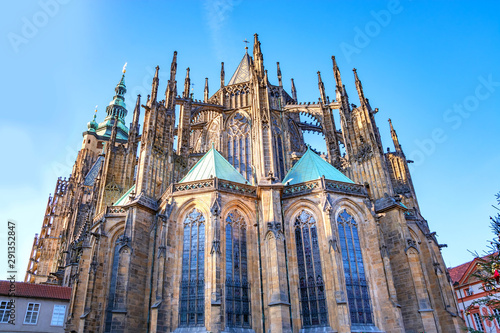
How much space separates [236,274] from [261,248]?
75.9 inches

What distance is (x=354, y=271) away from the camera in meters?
20.5

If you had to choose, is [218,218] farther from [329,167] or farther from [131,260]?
[329,167]

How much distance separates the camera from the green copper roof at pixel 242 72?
119 ft

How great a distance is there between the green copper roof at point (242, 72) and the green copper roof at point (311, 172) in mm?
13440

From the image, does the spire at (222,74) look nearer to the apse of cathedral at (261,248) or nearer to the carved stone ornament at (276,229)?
the apse of cathedral at (261,248)

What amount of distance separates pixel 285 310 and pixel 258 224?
16.6 ft

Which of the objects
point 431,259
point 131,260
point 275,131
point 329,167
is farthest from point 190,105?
point 431,259

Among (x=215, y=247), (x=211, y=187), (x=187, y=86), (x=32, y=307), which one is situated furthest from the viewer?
(x=187, y=86)

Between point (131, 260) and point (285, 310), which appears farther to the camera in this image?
point (131, 260)

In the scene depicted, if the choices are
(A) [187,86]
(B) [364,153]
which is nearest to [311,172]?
(B) [364,153]

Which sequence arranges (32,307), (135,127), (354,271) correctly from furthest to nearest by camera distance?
(135,127) < (32,307) < (354,271)

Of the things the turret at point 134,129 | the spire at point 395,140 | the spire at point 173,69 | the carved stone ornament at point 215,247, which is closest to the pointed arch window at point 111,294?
the carved stone ornament at point 215,247

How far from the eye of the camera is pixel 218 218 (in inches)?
798

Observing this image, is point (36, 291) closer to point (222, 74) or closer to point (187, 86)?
point (187, 86)
